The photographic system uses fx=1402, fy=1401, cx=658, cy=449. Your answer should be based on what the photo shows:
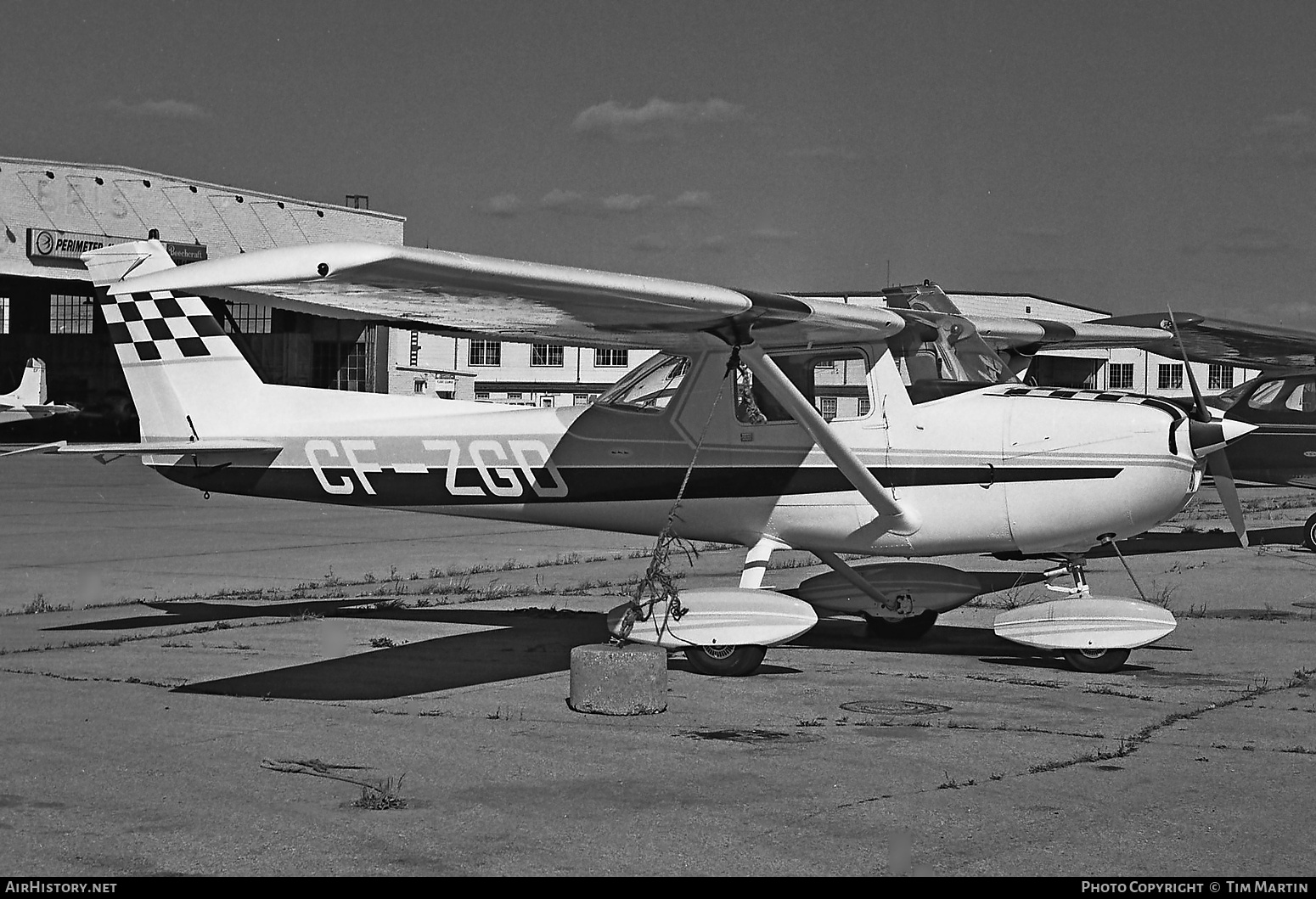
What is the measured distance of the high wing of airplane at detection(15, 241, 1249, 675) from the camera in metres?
8.69

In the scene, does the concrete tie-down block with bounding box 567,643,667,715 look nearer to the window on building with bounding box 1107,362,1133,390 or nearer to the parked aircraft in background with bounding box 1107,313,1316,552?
the parked aircraft in background with bounding box 1107,313,1316,552

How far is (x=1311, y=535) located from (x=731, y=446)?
11988 millimetres

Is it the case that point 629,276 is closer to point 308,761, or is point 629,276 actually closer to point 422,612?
point 308,761

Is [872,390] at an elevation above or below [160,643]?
above

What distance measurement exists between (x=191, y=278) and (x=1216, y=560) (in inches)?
556

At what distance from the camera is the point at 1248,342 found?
19.4 m

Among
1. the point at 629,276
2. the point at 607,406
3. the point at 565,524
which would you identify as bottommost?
the point at 565,524

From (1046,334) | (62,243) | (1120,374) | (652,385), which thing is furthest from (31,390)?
(652,385)

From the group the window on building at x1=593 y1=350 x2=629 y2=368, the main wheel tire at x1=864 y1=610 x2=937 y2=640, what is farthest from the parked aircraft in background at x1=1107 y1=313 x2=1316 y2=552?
the window on building at x1=593 y1=350 x2=629 y2=368

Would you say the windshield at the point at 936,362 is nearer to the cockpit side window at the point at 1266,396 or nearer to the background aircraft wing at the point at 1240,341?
the background aircraft wing at the point at 1240,341

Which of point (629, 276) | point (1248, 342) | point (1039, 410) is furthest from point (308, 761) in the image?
point (1248, 342)

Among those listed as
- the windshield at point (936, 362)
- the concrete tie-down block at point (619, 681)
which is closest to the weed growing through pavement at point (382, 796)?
the concrete tie-down block at point (619, 681)

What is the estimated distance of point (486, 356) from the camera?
70.9 metres

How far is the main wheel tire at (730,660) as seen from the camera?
8852 mm
